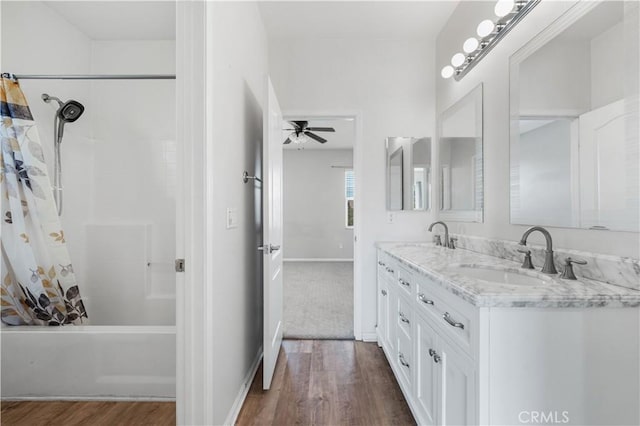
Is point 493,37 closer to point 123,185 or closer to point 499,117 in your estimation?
point 499,117

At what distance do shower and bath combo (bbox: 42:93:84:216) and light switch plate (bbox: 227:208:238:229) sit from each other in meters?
1.55

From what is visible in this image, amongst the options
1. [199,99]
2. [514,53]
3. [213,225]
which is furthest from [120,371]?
[514,53]

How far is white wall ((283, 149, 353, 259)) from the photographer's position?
21.5 ft

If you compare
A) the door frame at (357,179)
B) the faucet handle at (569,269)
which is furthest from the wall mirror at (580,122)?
the door frame at (357,179)

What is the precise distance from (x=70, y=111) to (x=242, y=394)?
234 centimetres

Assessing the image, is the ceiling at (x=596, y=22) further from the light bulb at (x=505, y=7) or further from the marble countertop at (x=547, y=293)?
the marble countertop at (x=547, y=293)

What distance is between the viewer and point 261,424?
1.54 m

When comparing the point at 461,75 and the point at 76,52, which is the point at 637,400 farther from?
A: the point at 76,52

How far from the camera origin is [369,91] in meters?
2.59

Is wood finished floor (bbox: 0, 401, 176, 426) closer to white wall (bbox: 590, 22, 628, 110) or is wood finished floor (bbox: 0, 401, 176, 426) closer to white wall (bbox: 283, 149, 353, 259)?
white wall (bbox: 590, 22, 628, 110)

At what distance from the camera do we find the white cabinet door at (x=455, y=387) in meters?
0.93

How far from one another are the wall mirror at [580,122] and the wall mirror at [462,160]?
1.23 ft

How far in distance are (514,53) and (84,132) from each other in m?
3.13

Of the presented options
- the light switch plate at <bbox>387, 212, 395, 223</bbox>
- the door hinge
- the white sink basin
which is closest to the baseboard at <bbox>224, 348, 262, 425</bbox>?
the door hinge
